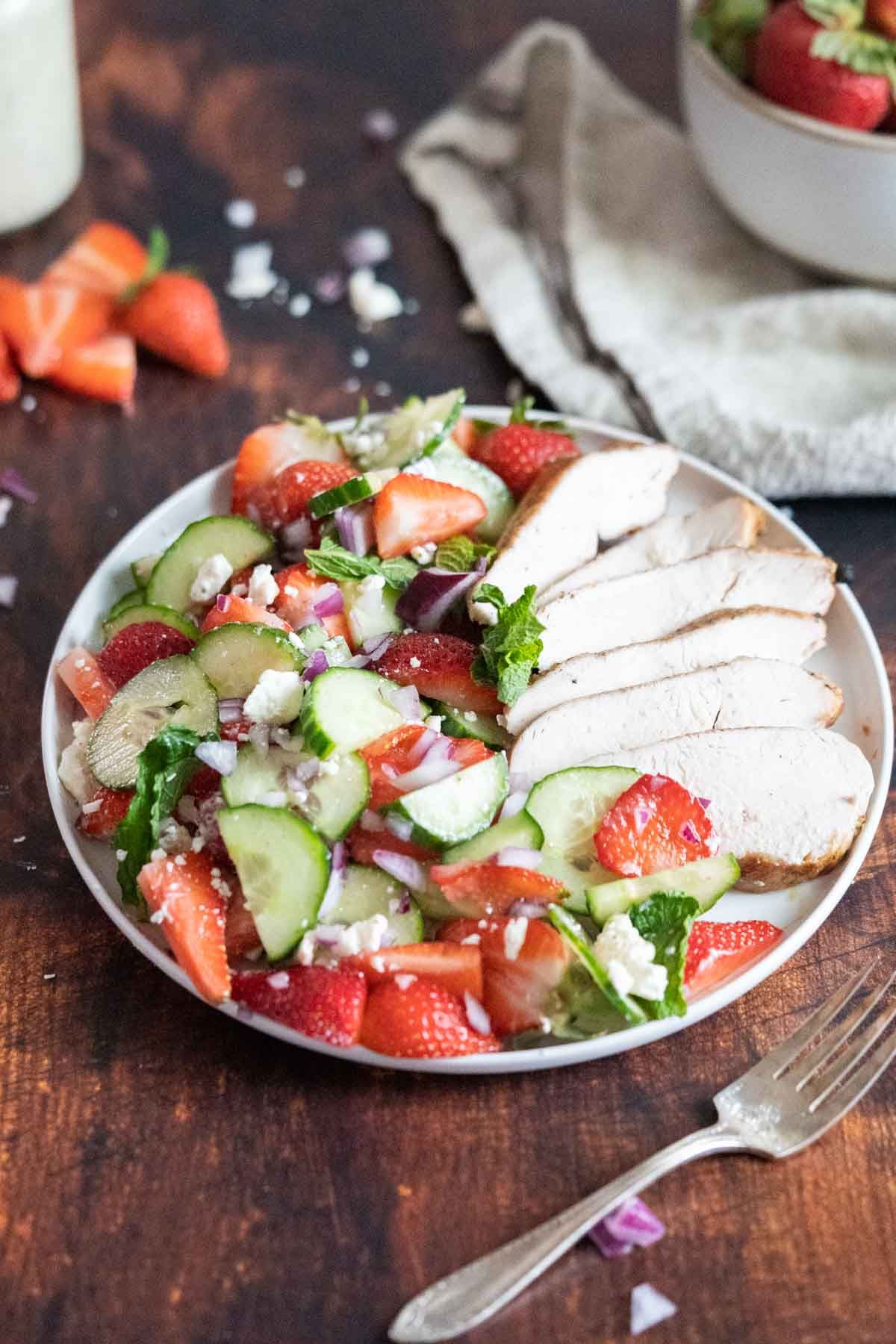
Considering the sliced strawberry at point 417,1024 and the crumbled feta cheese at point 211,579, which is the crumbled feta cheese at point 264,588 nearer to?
the crumbled feta cheese at point 211,579

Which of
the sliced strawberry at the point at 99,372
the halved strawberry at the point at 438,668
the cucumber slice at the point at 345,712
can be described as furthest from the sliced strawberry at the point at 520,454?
the sliced strawberry at the point at 99,372

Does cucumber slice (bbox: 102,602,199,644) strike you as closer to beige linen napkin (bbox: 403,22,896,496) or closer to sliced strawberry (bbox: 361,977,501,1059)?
sliced strawberry (bbox: 361,977,501,1059)

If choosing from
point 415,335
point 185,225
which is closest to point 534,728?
Result: point 415,335

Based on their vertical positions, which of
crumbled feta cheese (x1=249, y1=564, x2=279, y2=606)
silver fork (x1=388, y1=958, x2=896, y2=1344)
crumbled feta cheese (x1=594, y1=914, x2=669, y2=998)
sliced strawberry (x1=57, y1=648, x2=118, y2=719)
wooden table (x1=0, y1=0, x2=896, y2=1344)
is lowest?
wooden table (x1=0, y1=0, x2=896, y2=1344)

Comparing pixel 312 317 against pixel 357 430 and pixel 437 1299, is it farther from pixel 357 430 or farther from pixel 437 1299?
pixel 437 1299

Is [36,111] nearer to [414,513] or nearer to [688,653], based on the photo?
[414,513]

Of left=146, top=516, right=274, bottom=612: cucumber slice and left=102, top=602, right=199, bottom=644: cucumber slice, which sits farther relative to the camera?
left=146, top=516, right=274, bottom=612: cucumber slice

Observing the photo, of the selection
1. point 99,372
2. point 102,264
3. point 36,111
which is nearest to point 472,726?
point 99,372

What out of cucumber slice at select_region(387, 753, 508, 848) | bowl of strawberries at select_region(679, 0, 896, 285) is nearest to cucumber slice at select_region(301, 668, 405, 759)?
cucumber slice at select_region(387, 753, 508, 848)
